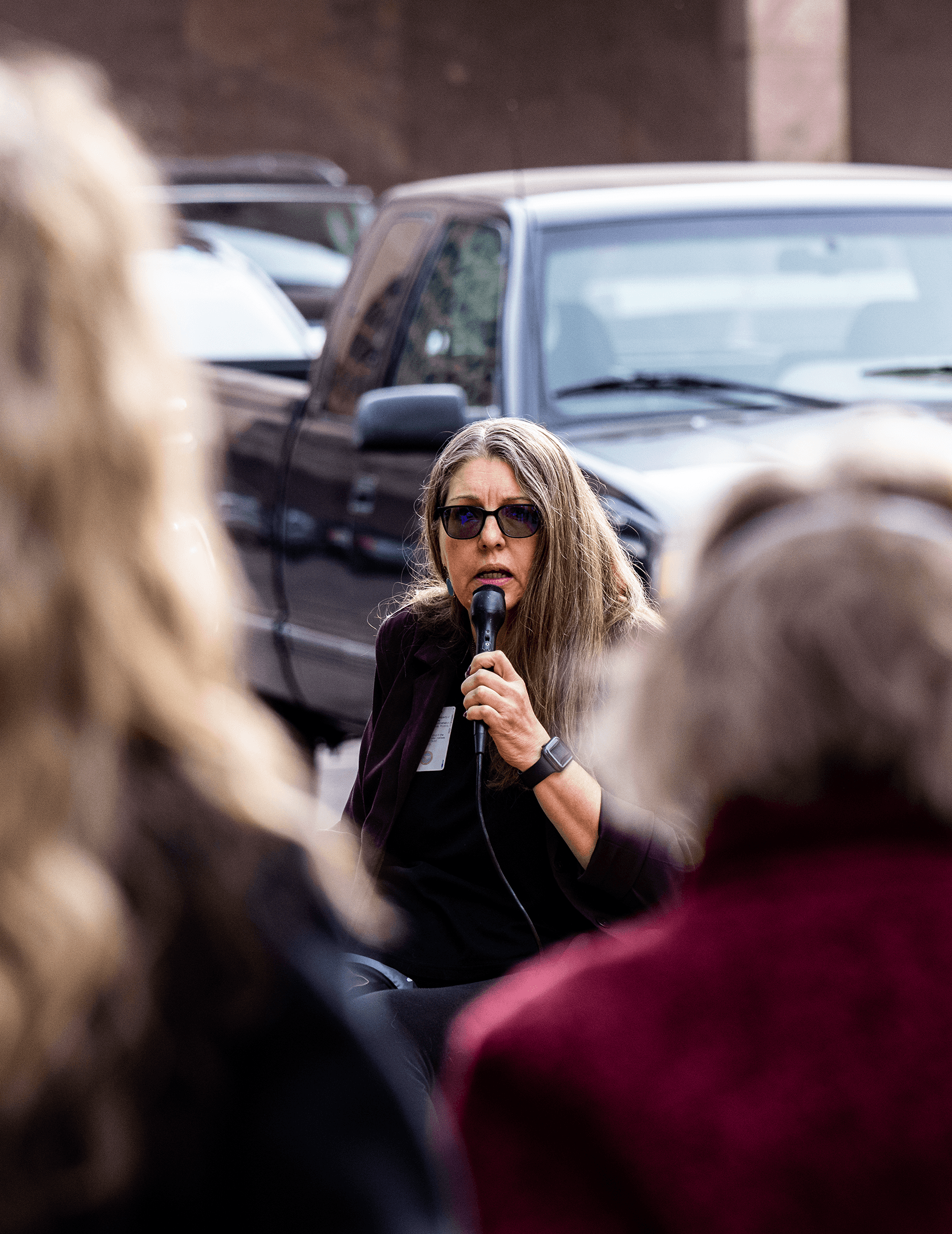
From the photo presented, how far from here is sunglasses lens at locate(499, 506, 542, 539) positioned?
3.31m

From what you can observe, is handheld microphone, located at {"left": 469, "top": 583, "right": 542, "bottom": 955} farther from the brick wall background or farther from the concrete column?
the brick wall background

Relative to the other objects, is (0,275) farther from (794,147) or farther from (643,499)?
(794,147)

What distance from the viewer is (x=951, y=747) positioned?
141cm

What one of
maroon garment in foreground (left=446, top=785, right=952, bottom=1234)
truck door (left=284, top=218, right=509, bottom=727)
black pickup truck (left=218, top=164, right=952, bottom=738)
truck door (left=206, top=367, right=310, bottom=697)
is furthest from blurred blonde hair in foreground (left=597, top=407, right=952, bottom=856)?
truck door (left=206, top=367, right=310, bottom=697)

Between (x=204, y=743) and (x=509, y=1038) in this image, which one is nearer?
(x=204, y=743)

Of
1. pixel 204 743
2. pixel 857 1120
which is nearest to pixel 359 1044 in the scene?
pixel 204 743

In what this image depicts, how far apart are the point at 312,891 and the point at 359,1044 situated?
106 millimetres

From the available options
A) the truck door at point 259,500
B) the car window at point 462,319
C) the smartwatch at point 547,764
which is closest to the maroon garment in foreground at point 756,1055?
the smartwatch at point 547,764

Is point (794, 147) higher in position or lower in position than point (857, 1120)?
higher

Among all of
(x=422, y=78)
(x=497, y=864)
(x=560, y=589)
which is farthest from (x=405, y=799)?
(x=422, y=78)

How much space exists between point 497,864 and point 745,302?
2.57 metres

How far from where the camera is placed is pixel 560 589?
326 cm

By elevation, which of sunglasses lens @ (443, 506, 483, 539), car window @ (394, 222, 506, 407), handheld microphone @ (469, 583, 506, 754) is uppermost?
car window @ (394, 222, 506, 407)

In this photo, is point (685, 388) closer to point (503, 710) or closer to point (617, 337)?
point (617, 337)
